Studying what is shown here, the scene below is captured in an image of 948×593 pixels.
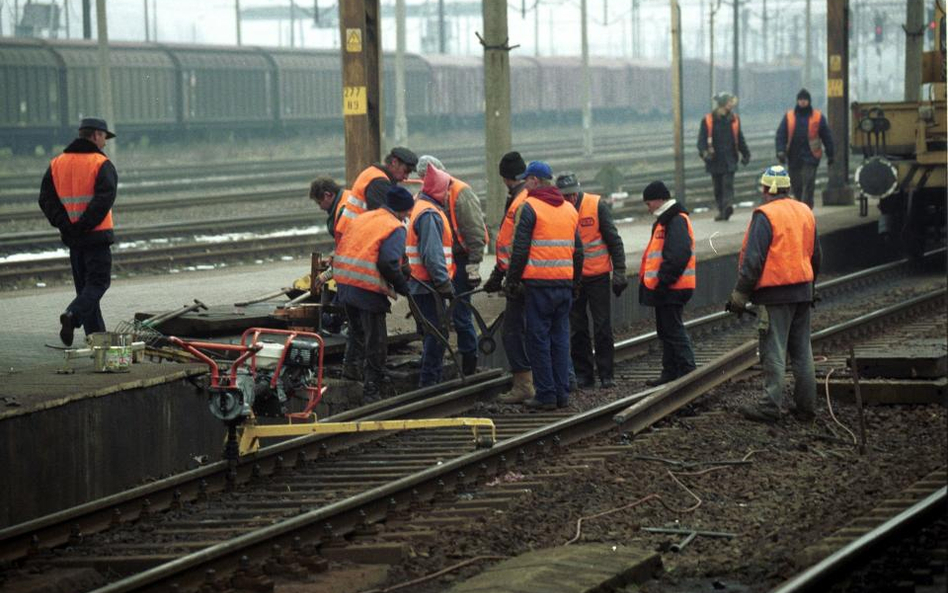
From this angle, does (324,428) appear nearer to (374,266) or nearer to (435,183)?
(374,266)

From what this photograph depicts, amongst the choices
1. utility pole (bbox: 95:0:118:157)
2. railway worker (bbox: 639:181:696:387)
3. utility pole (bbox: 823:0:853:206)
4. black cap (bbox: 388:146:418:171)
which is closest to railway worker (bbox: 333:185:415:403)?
black cap (bbox: 388:146:418:171)

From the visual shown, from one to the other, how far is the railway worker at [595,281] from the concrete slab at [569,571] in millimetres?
4912

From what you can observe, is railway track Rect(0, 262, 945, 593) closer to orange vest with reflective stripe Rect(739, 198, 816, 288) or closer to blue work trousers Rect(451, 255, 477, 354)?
blue work trousers Rect(451, 255, 477, 354)

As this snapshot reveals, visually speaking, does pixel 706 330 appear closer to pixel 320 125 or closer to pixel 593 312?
pixel 593 312

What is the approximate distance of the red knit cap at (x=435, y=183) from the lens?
12531 mm

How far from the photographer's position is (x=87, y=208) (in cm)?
1253

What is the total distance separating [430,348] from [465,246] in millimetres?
964

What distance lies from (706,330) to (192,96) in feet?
122

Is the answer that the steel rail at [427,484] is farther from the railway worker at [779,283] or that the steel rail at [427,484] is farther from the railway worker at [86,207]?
the railway worker at [86,207]

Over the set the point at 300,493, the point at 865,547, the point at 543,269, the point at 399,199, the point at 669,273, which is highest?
the point at 399,199

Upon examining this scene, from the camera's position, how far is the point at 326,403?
12.3 metres

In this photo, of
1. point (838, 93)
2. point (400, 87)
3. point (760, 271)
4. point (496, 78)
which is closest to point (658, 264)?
point (760, 271)

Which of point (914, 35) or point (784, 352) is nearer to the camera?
point (784, 352)

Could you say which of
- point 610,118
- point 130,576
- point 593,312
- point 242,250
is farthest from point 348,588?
point 610,118
